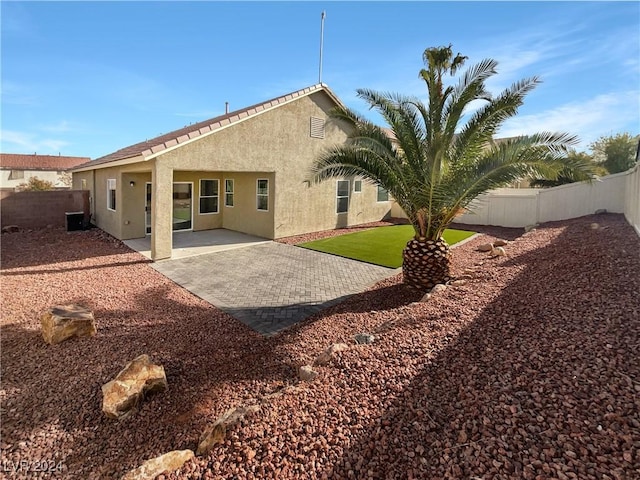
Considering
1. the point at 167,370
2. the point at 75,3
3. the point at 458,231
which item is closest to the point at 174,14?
the point at 75,3

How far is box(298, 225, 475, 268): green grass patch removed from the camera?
1316 centimetres

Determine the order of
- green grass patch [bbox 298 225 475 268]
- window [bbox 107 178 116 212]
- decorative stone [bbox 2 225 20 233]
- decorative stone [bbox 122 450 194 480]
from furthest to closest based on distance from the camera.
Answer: decorative stone [bbox 2 225 20 233] < window [bbox 107 178 116 212] < green grass patch [bbox 298 225 475 268] < decorative stone [bbox 122 450 194 480]

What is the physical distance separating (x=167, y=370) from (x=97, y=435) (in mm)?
1371

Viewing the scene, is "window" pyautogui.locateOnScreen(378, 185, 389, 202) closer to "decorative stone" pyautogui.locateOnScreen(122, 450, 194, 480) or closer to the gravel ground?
the gravel ground

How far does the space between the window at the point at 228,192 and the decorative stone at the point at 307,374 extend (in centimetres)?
1473

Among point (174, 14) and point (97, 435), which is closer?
point (97, 435)

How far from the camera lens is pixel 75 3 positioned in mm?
9859

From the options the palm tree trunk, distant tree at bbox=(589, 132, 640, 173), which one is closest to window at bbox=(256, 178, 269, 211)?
the palm tree trunk

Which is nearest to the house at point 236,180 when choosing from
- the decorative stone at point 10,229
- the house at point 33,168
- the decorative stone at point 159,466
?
the decorative stone at point 10,229

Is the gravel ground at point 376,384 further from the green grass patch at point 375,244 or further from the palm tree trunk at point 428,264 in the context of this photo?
the green grass patch at point 375,244

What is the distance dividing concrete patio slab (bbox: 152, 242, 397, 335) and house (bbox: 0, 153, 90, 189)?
42.1 meters

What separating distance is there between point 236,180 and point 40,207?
405 inches

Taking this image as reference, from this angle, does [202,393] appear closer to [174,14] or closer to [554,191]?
[174,14]

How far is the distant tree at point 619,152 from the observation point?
25.9 m
